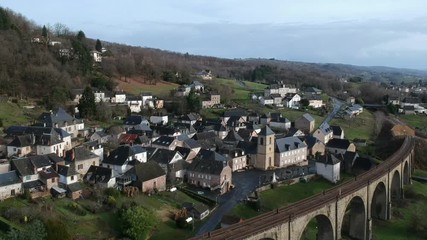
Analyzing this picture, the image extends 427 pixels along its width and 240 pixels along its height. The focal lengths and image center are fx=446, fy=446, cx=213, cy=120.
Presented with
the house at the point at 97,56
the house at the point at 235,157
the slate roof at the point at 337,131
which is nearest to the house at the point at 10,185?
the house at the point at 235,157

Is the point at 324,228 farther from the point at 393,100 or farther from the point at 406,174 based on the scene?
the point at 393,100

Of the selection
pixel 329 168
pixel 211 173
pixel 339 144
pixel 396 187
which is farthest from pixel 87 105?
pixel 396 187

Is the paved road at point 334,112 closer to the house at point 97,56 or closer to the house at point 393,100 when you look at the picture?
the house at point 393,100

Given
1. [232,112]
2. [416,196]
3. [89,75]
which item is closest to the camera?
[416,196]

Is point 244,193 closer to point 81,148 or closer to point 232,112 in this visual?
point 81,148

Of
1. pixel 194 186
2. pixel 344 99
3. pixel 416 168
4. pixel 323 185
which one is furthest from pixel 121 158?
pixel 344 99

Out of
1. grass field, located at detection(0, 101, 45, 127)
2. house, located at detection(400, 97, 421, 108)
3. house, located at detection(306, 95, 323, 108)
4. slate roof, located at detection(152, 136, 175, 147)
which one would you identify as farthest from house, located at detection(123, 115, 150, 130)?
house, located at detection(400, 97, 421, 108)
